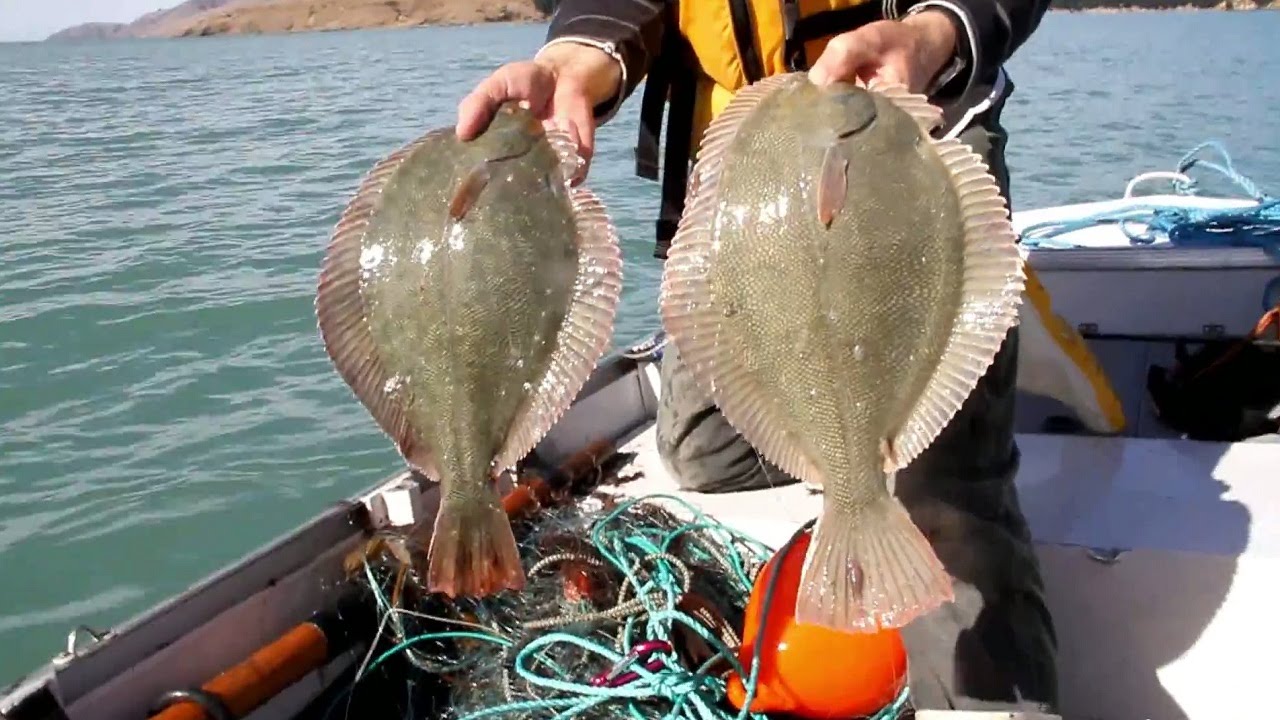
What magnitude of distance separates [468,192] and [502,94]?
352mm

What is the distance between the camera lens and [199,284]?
10734 millimetres

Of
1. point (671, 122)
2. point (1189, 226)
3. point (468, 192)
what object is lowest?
point (1189, 226)

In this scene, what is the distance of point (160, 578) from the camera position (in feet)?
20.4

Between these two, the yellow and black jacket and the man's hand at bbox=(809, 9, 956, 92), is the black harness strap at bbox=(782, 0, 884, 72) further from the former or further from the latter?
the man's hand at bbox=(809, 9, 956, 92)

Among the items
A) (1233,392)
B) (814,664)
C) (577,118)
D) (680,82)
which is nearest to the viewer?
(577,118)

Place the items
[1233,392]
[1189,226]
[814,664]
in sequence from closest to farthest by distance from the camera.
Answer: [814,664], [1233,392], [1189,226]

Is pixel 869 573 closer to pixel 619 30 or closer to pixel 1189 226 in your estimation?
pixel 619 30

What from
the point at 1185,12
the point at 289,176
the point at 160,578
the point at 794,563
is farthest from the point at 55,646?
the point at 1185,12

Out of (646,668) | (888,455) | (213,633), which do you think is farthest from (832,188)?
(213,633)

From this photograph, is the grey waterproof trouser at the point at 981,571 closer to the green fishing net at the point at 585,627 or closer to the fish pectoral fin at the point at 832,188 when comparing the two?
the green fishing net at the point at 585,627

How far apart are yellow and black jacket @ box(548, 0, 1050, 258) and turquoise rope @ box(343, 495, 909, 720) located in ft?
3.23

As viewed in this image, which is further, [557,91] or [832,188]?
[557,91]

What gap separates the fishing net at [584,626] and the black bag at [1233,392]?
6.21 ft

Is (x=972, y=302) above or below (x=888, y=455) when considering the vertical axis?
above
